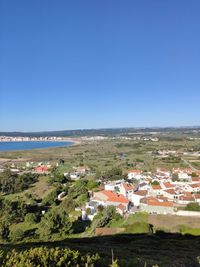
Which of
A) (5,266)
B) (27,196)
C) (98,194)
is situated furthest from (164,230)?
(27,196)

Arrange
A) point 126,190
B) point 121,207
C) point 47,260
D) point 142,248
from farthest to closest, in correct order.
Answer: point 126,190
point 121,207
point 142,248
point 47,260

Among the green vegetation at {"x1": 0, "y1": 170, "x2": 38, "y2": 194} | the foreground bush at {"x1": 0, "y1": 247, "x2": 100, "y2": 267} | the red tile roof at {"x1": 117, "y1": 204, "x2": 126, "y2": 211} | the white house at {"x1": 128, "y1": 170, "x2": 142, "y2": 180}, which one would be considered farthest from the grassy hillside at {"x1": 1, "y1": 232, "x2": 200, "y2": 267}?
the white house at {"x1": 128, "y1": 170, "x2": 142, "y2": 180}

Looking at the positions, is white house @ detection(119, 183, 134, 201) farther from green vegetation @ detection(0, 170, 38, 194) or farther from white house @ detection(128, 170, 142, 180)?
green vegetation @ detection(0, 170, 38, 194)

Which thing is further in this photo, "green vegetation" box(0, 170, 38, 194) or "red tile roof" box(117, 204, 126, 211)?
"green vegetation" box(0, 170, 38, 194)

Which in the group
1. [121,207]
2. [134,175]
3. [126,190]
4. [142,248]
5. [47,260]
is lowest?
[134,175]

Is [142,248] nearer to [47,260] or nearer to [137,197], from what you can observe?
[47,260]

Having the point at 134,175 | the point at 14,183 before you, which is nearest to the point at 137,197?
the point at 134,175

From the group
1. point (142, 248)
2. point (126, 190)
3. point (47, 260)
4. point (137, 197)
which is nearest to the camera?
point (47, 260)

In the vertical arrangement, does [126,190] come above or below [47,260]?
below

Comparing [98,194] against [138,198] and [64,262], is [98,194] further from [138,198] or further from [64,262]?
[64,262]

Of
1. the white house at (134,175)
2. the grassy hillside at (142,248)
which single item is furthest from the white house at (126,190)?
the grassy hillside at (142,248)

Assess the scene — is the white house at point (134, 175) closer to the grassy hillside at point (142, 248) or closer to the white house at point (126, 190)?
the white house at point (126, 190)
